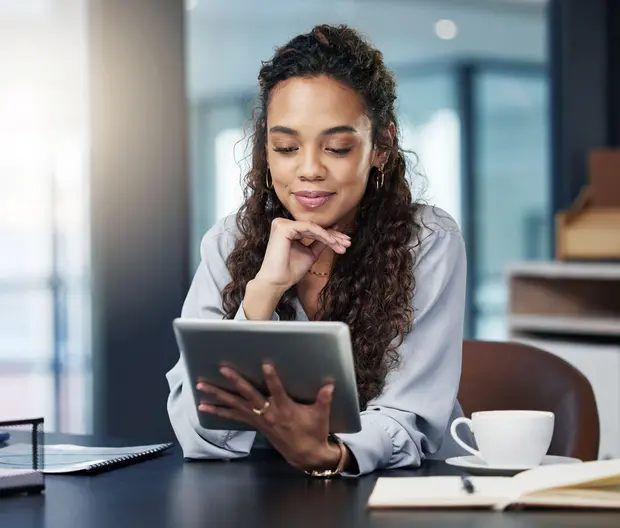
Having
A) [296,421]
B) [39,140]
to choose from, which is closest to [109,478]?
[296,421]

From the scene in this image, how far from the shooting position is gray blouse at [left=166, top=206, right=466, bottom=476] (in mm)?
1433

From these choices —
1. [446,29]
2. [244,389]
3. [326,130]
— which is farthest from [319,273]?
[446,29]

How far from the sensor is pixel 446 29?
6.14 meters

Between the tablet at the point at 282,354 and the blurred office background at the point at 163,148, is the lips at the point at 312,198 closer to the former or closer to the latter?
the blurred office background at the point at 163,148

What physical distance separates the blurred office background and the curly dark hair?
0.15 metres

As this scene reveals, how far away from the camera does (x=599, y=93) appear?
420 centimetres

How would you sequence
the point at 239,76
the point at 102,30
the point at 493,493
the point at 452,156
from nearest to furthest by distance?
the point at 493,493 → the point at 102,30 → the point at 239,76 → the point at 452,156

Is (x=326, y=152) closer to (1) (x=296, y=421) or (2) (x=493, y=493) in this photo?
(1) (x=296, y=421)

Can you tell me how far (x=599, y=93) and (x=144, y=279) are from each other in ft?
6.83

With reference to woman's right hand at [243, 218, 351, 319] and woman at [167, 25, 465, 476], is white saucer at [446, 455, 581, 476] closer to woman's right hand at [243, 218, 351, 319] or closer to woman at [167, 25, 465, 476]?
woman at [167, 25, 465, 476]

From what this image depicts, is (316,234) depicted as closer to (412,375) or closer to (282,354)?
(412,375)

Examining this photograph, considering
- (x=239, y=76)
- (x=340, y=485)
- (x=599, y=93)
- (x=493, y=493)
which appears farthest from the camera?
(x=239, y=76)

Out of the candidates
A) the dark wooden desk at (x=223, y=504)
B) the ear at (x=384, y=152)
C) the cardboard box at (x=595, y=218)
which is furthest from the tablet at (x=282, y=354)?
the cardboard box at (x=595, y=218)

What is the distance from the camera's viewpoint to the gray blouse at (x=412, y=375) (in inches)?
56.4
